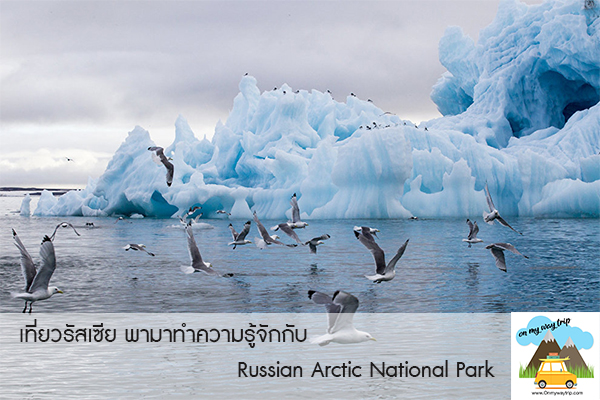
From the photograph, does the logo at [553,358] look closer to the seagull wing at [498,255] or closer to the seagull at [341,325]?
the seagull at [341,325]

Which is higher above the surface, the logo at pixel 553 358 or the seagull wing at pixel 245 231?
the seagull wing at pixel 245 231

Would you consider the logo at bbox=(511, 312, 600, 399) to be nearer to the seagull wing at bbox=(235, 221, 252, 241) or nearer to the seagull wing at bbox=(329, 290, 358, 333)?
the seagull wing at bbox=(329, 290, 358, 333)

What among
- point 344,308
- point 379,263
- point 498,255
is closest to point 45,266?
point 344,308

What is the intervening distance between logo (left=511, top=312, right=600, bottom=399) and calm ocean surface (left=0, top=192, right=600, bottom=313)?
339 cm

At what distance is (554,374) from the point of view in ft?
27.7

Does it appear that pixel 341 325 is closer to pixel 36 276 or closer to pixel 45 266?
pixel 45 266

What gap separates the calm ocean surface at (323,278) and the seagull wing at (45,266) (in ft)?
10.7

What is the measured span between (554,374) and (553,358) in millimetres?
263

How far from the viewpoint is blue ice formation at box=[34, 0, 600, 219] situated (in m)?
36.4

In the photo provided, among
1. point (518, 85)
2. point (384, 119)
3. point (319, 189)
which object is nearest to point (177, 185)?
point (319, 189)

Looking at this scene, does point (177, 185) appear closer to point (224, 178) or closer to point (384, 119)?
point (224, 178)

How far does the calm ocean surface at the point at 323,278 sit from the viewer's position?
13.3 meters

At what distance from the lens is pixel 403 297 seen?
14031mm

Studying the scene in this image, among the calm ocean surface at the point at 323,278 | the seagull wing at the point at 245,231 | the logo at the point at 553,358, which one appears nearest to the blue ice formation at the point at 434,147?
the calm ocean surface at the point at 323,278
